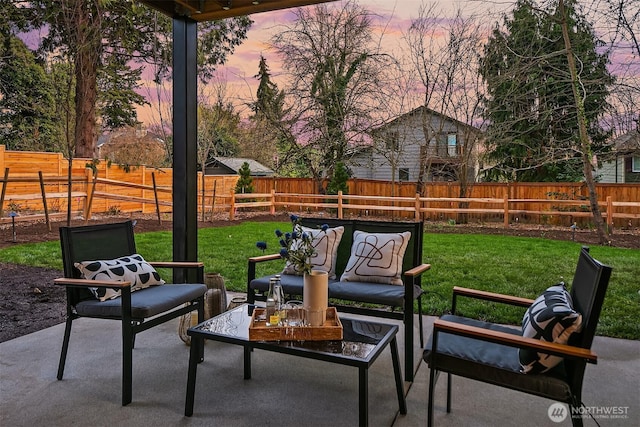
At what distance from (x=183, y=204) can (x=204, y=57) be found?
135 inches

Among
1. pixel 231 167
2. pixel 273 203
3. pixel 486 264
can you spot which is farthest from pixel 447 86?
pixel 231 167

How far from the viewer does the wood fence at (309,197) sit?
4.38 meters

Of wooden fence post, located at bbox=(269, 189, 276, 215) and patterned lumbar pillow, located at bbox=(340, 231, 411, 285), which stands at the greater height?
wooden fence post, located at bbox=(269, 189, 276, 215)

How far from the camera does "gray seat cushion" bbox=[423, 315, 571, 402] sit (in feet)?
5.21

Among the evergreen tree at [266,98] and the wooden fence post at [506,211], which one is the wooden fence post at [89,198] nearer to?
the evergreen tree at [266,98]

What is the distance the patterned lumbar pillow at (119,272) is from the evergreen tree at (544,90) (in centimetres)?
389

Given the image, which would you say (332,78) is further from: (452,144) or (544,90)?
(544,90)

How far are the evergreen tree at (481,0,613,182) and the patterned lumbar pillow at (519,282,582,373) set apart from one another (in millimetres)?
3258

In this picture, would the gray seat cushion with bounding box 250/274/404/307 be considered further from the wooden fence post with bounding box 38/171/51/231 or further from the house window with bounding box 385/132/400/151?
the house window with bounding box 385/132/400/151

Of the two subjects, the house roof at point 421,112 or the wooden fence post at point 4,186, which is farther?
the house roof at point 421,112

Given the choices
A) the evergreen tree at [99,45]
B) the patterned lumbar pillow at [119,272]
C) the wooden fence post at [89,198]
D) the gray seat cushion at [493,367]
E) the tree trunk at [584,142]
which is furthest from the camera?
the wooden fence post at [89,198]

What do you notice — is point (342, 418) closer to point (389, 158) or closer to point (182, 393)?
point (182, 393)

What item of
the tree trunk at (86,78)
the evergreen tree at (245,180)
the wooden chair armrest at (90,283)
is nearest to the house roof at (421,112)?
the evergreen tree at (245,180)

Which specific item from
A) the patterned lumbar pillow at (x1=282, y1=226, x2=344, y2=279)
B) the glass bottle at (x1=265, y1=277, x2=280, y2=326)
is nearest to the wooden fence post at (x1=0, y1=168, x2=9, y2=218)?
the patterned lumbar pillow at (x1=282, y1=226, x2=344, y2=279)
